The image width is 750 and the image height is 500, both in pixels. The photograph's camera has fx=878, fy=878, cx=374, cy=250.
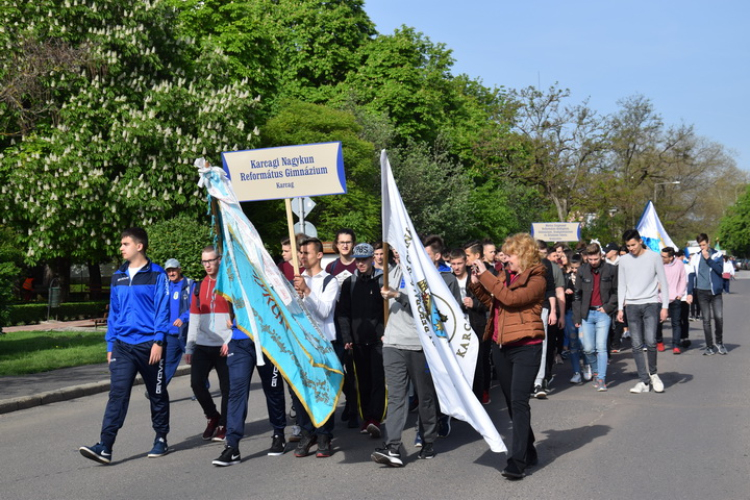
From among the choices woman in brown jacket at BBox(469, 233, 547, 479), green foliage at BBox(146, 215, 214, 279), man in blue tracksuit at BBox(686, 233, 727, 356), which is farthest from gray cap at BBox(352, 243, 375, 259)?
green foliage at BBox(146, 215, 214, 279)

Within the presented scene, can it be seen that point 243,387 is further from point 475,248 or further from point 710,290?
point 710,290

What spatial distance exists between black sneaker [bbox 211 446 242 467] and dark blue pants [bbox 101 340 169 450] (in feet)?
2.52

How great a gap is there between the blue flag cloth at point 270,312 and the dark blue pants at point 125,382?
2.89ft

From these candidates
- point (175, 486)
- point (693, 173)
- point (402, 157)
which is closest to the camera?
point (175, 486)

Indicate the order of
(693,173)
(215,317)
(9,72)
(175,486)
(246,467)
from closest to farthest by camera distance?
1. (175,486)
2. (246,467)
3. (215,317)
4. (9,72)
5. (693,173)

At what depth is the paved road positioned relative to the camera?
6164mm

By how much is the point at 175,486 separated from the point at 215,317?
1.92 metres

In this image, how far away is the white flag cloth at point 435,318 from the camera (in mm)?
6785

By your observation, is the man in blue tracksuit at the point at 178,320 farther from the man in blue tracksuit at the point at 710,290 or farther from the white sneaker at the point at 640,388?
the man in blue tracksuit at the point at 710,290

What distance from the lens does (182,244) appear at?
22094 millimetres

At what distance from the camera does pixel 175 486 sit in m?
6.39

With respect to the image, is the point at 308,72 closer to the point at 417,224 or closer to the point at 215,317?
the point at 417,224

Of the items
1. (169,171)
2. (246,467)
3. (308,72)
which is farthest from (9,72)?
(308,72)

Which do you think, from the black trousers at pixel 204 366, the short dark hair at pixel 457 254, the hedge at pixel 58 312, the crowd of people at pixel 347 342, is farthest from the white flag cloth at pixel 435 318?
the hedge at pixel 58 312
